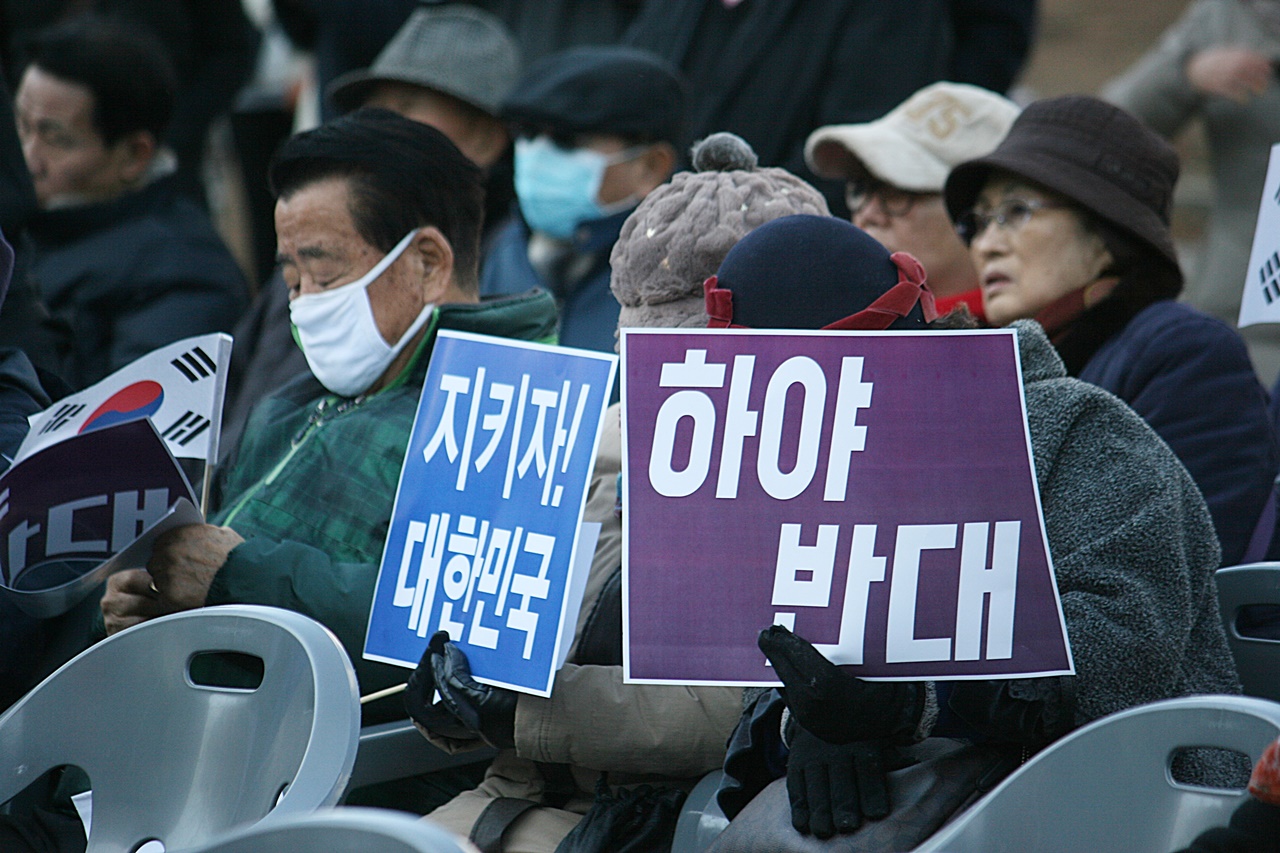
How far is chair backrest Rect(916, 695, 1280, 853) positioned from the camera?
205cm

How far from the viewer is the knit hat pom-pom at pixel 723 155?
10.7ft

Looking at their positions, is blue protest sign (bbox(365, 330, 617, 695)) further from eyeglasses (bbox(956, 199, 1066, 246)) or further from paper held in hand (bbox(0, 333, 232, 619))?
eyeglasses (bbox(956, 199, 1066, 246))

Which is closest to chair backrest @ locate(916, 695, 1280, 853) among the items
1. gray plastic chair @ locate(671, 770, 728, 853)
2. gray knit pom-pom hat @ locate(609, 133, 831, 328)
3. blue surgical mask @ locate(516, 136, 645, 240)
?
gray plastic chair @ locate(671, 770, 728, 853)

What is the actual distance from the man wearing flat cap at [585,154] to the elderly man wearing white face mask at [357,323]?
1.30 m

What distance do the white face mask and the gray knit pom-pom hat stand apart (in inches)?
22.7

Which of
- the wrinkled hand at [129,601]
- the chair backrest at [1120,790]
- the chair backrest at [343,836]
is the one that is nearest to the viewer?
the chair backrest at [343,836]

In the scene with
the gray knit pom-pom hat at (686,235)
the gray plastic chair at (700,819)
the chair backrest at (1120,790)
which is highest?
the gray knit pom-pom hat at (686,235)

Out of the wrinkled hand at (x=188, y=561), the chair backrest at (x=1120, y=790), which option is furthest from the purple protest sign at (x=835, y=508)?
the wrinkled hand at (x=188, y=561)

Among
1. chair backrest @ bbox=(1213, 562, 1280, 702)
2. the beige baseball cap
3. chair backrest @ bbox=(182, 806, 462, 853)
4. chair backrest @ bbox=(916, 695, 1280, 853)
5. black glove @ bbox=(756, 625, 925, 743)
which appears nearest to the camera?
chair backrest @ bbox=(182, 806, 462, 853)

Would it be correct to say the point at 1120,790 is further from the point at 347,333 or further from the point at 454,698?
the point at 347,333

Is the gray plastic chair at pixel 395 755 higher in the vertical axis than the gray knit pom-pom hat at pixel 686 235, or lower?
lower

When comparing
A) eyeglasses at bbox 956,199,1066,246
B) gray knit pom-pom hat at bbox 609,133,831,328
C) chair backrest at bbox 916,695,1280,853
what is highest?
gray knit pom-pom hat at bbox 609,133,831,328

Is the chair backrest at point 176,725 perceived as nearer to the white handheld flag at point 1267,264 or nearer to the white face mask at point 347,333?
the white face mask at point 347,333

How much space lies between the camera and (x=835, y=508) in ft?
7.41
